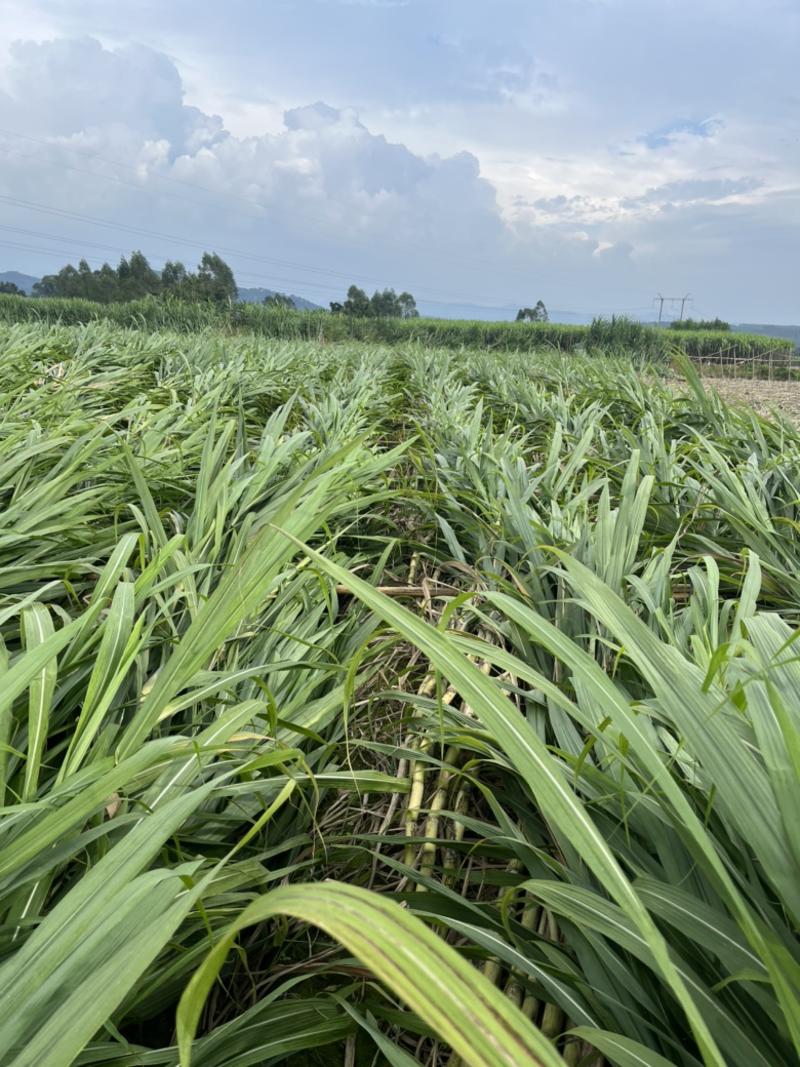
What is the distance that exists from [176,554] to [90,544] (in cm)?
32

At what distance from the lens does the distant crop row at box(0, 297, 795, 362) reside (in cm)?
1614

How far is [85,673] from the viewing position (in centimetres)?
93

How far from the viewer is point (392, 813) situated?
2.87ft

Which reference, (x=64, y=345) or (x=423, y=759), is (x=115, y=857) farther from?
(x=64, y=345)

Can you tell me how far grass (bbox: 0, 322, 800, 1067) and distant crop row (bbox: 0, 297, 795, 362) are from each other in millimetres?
14249

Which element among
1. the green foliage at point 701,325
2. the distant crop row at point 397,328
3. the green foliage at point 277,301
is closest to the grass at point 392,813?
the distant crop row at point 397,328

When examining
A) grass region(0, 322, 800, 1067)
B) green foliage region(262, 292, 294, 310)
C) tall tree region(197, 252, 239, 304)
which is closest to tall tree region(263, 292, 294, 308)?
green foliage region(262, 292, 294, 310)

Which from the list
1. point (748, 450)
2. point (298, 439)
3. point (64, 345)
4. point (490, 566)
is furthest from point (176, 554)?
point (64, 345)

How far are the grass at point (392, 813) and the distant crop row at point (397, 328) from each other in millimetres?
14249

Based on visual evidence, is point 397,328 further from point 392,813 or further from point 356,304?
point 392,813

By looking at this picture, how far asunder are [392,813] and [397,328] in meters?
26.3

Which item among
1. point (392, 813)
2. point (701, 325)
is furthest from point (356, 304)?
point (392, 813)

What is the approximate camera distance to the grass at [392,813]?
1.44ft

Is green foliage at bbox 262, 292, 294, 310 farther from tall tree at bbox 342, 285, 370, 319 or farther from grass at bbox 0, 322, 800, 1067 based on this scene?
grass at bbox 0, 322, 800, 1067
